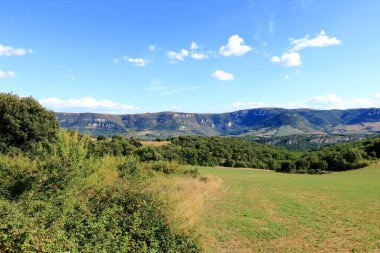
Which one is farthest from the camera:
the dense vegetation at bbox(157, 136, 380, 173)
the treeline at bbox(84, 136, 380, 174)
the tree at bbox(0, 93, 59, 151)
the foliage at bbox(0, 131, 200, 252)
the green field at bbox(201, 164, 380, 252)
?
the dense vegetation at bbox(157, 136, 380, 173)

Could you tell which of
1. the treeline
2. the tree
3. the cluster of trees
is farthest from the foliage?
the treeline

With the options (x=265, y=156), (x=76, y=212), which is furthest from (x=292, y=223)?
(x=265, y=156)

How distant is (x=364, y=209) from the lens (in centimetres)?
2392

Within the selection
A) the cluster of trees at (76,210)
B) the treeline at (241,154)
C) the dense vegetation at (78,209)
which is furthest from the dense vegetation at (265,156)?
the cluster of trees at (76,210)

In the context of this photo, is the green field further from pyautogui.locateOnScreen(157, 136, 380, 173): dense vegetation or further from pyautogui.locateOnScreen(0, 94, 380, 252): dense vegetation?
pyautogui.locateOnScreen(157, 136, 380, 173): dense vegetation

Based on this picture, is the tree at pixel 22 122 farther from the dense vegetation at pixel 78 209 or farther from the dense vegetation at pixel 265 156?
the dense vegetation at pixel 265 156

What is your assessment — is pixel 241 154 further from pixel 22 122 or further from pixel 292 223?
pixel 292 223

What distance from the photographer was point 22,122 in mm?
40906

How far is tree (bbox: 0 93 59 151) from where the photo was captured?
1571 inches

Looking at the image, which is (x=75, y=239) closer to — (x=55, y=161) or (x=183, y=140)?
(x=55, y=161)

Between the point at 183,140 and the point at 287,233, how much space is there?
104 m

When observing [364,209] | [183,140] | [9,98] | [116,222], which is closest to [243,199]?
[364,209]

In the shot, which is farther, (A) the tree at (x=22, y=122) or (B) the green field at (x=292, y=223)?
(A) the tree at (x=22, y=122)

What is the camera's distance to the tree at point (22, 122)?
131ft
